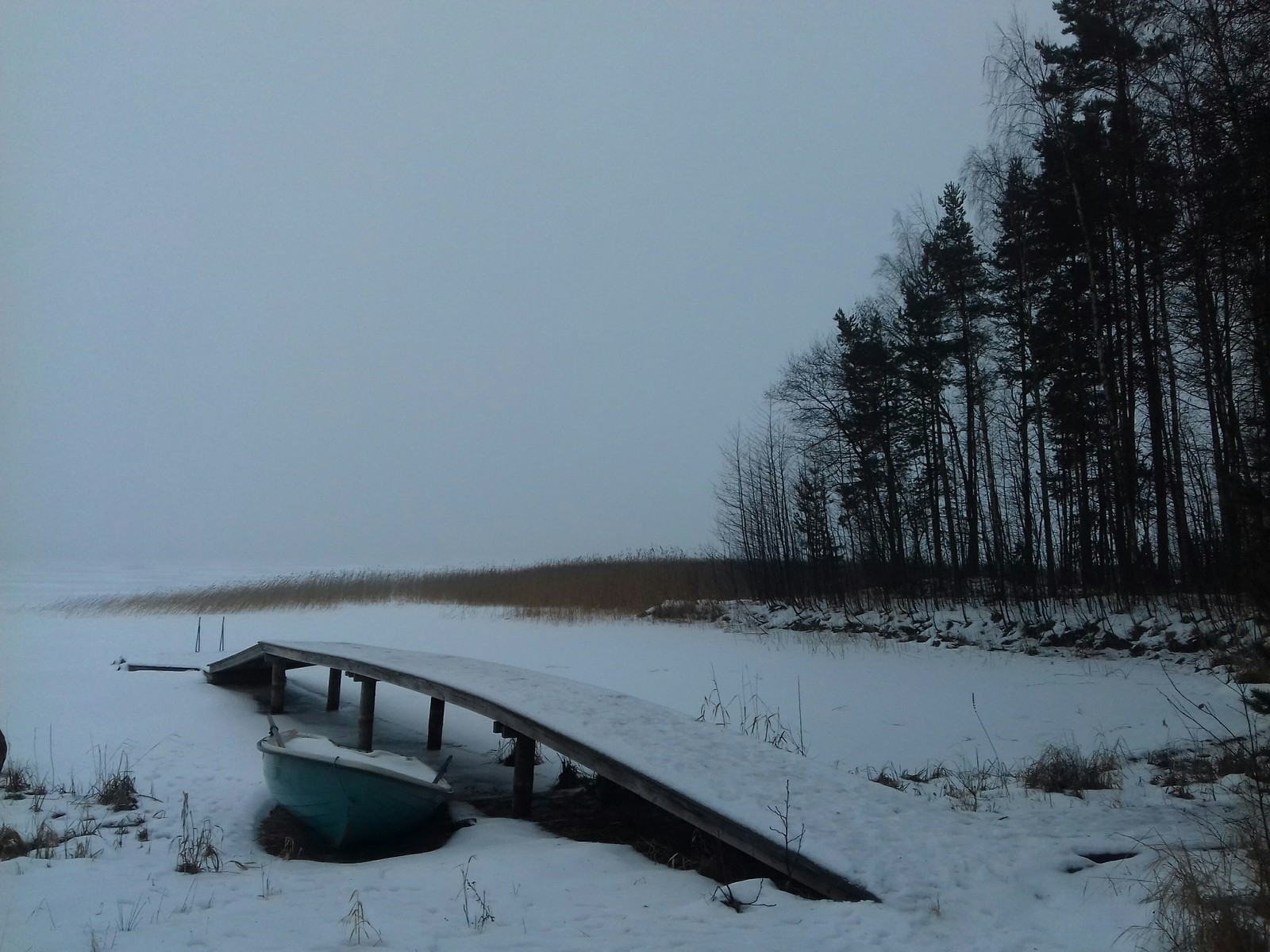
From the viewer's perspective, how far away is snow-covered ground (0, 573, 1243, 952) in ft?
10.7

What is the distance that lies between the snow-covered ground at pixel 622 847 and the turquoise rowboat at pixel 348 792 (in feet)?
1.50

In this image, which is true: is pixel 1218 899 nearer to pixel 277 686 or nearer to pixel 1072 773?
pixel 1072 773

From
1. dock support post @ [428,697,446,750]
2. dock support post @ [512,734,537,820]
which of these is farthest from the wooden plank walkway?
dock support post @ [428,697,446,750]

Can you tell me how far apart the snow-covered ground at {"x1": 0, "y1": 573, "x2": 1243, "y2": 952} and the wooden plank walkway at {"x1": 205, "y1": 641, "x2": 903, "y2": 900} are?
19 centimetres

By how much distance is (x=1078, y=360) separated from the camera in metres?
13.7

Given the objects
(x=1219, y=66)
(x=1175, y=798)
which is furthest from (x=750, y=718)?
(x=1219, y=66)

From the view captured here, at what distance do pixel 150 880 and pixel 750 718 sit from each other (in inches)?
224

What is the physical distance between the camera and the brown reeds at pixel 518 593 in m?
19.7

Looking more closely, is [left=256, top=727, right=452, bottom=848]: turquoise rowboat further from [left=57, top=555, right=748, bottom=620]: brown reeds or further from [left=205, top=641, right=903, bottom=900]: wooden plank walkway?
[left=57, top=555, right=748, bottom=620]: brown reeds

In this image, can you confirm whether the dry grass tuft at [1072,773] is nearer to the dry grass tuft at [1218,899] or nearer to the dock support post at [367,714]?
the dry grass tuft at [1218,899]

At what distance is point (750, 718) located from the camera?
8.26m

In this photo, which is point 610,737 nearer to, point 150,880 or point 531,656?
point 150,880

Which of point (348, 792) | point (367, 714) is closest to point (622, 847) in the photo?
point (348, 792)

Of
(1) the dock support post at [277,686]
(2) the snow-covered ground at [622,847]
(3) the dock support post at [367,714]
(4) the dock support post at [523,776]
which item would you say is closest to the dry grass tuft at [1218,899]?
(2) the snow-covered ground at [622,847]
